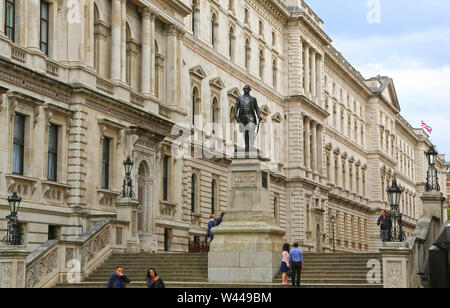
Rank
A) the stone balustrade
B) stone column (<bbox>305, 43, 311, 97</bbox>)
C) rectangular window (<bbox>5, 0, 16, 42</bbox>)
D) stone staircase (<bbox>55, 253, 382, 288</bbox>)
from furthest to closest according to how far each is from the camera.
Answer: stone column (<bbox>305, 43, 311, 97</bbox>) < rectangular window (<bbox>5, 0, 16, 42</bbox>) < stone staircase (<bbox>55, 253, 382, 288</bbox>) < the stone balustrade

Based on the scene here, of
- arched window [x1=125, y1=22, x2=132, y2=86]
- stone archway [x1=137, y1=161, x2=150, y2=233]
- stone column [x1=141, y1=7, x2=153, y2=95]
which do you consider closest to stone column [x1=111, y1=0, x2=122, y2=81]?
arched window [x1=125, y1=22, x2=132, y2=86]

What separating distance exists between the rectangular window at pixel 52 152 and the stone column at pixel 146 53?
7.85 m

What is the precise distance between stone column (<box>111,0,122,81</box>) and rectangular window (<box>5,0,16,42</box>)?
6703 millimetres

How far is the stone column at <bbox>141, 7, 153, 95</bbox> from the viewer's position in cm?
4088

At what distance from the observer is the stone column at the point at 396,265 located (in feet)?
83.3

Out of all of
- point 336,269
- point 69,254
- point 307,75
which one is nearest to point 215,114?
point 307,75

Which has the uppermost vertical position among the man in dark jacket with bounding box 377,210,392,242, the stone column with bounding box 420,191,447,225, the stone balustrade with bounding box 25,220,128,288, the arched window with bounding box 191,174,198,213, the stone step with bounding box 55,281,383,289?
the arched window with bounding box 191,174,198,213

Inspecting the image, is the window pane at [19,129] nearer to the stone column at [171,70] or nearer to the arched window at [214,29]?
the stone column at [171,70]

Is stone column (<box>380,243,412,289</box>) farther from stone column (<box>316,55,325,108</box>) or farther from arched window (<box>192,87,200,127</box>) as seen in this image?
stone column (<box>316,55,325,108</box>)

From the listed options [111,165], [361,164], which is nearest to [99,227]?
[111,165]

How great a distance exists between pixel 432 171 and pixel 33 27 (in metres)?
17.4

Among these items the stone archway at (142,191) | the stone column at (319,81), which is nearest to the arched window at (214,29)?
the stone archway at (142,191)
